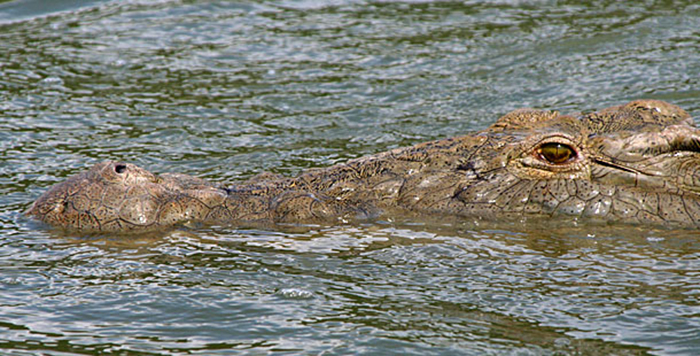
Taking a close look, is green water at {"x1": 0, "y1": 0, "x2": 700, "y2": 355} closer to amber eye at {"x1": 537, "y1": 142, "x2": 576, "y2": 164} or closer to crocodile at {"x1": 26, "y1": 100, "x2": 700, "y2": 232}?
crocodile at {"x1": 26, "y1": 100, "x2": 700, "y2": 232}

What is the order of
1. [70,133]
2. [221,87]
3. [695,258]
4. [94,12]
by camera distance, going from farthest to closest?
[94,12]
[221,87]
[70,133]
[695,258]

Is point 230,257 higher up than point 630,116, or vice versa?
point 630,116

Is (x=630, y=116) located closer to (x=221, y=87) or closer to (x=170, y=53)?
(x=221, y=87)

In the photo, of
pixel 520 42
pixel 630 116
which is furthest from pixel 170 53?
pixel 630 116

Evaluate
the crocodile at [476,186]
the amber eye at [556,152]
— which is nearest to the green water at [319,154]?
the crocodile at [476,186]

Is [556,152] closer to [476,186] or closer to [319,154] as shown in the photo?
[476,186]

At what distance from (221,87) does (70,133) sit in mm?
2181

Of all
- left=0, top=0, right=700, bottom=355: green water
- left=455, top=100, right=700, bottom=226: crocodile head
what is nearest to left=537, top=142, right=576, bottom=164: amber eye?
left=455, top=100, right=700, bottom=226: crocodile head

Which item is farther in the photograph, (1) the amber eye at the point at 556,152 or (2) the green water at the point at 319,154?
(1) the amber eye at the point at 556,152

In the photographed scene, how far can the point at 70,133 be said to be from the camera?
9.44 metres

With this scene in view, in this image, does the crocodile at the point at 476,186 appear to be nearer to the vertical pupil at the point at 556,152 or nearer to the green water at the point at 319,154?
the vertical pupil at the point at 556,152

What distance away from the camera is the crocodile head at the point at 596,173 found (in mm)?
5879

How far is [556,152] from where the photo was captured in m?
5.96

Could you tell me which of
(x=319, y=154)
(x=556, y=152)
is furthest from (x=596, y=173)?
(x=319, y=154)
